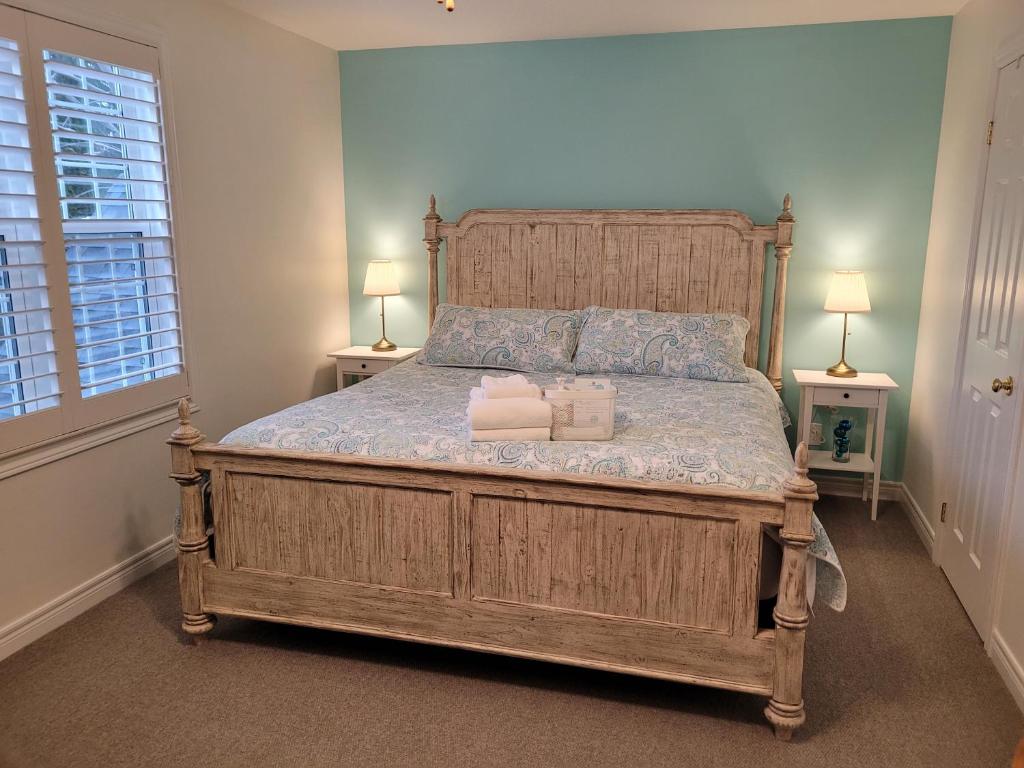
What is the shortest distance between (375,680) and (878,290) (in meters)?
3.15

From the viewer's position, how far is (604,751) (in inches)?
89.9

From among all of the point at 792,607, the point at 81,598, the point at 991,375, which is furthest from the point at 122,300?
the point at 991,375

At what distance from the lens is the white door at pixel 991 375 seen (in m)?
2.76

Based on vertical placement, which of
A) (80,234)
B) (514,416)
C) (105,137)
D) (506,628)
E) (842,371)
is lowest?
(506,628)

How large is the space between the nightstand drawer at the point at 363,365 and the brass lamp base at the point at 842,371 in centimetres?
235

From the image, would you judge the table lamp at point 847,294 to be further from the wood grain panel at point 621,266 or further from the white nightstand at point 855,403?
the wood grain panel at point 621,266

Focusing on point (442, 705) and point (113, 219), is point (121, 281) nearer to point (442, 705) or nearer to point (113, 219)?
point (113, 219)

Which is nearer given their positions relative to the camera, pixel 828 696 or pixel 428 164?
pixel 828 696

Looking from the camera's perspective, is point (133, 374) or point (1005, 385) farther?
point (133, 374)

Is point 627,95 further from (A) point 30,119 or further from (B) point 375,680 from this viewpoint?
(B) point 375,680

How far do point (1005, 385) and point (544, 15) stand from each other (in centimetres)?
258

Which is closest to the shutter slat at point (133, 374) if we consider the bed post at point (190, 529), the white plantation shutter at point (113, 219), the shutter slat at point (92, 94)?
the white plantation shutter at point (113, 219)

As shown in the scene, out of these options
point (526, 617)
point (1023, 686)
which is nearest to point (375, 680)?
point (526, 617)

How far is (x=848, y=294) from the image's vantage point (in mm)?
4008
